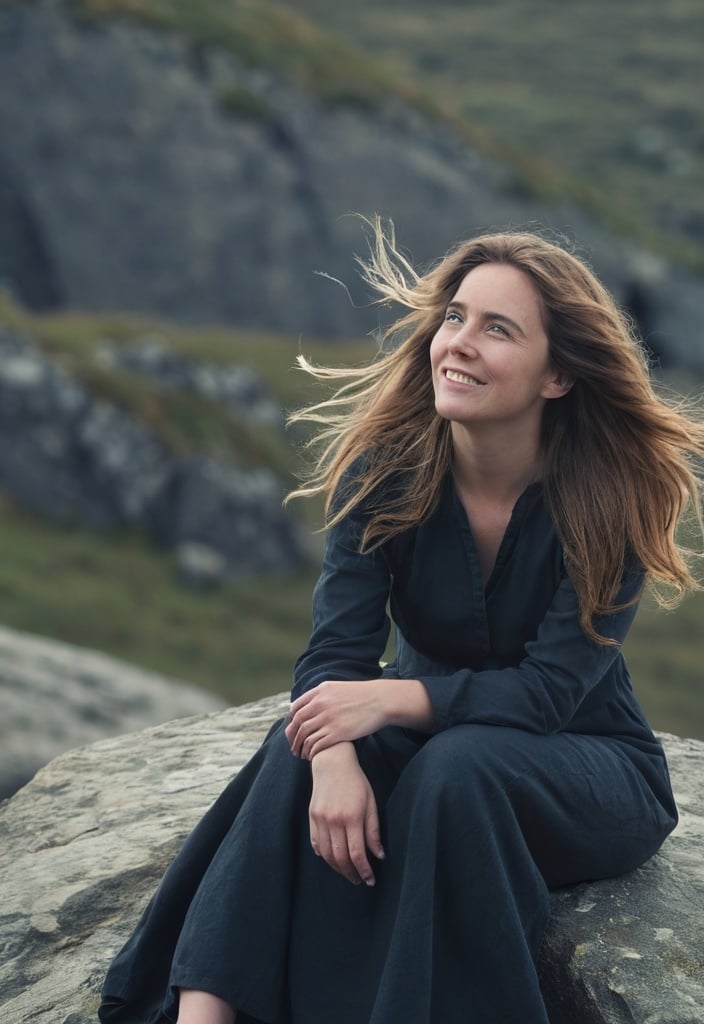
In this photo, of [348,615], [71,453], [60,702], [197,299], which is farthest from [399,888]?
[197,299]

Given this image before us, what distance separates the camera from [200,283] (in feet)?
86.1

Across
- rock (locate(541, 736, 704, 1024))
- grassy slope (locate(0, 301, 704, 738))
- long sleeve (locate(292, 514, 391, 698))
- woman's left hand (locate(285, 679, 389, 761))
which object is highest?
grassy slope (locate(0, 301, 704, 738))

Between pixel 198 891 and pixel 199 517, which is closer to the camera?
pixel 198 891

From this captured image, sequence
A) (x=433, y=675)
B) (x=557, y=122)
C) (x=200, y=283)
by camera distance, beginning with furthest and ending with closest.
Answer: (x=557, y=122) → (x=200, y=283) → (x=433, y=675)

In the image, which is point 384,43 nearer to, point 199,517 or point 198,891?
point 199,517

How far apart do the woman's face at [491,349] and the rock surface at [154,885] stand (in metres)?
1.58

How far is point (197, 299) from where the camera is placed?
26219 millimetres

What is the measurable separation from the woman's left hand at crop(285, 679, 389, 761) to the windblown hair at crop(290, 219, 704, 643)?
539mm

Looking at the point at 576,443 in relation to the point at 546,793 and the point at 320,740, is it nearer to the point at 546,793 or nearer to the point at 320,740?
the point at 546,793

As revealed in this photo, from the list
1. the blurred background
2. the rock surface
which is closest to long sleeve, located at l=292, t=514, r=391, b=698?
the rock surface

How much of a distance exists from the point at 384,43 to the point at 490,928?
192 feet

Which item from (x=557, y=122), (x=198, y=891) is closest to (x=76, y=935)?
(x=198, y=891)

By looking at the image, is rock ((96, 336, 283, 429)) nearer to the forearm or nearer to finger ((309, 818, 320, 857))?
the forearm

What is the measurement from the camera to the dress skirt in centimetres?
401
